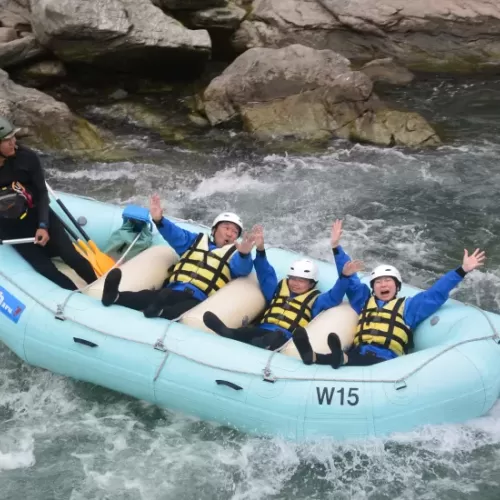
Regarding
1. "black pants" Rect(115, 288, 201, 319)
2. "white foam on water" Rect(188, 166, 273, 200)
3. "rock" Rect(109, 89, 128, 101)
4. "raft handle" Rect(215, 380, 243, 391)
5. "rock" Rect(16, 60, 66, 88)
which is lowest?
"rock" Rect(109, 89, 128, 101)

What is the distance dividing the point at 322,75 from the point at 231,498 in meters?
7.26

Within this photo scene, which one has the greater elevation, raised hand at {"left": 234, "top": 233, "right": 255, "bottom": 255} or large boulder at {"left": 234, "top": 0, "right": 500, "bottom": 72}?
raised hand at {"left": 234, "top": 233, "right": 255, "bottom": 255}

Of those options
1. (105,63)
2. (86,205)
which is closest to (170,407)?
(86,205)

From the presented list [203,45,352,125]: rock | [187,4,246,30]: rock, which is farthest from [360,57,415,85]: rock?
[187,4,246,30]: rock

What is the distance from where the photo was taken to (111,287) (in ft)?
17.4

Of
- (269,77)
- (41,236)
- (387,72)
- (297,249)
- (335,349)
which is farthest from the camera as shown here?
(387,72)

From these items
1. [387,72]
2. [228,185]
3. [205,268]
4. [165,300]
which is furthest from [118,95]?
[165,300]

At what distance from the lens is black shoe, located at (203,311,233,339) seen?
5164 millimetres

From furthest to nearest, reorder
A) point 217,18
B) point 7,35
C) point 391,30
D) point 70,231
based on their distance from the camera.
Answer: point 391,30 < point 217,18 < point 7,35 < point 70,231

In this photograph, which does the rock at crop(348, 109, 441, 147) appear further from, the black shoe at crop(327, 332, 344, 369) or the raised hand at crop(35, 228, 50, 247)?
the black shoe at crop(327, 332, 344, 369)

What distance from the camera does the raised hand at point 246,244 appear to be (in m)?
5.51

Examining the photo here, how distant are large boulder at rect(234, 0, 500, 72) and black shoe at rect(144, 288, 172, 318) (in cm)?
829

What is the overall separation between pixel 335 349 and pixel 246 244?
1.17m

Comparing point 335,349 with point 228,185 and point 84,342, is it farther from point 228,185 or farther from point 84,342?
point 228,185
